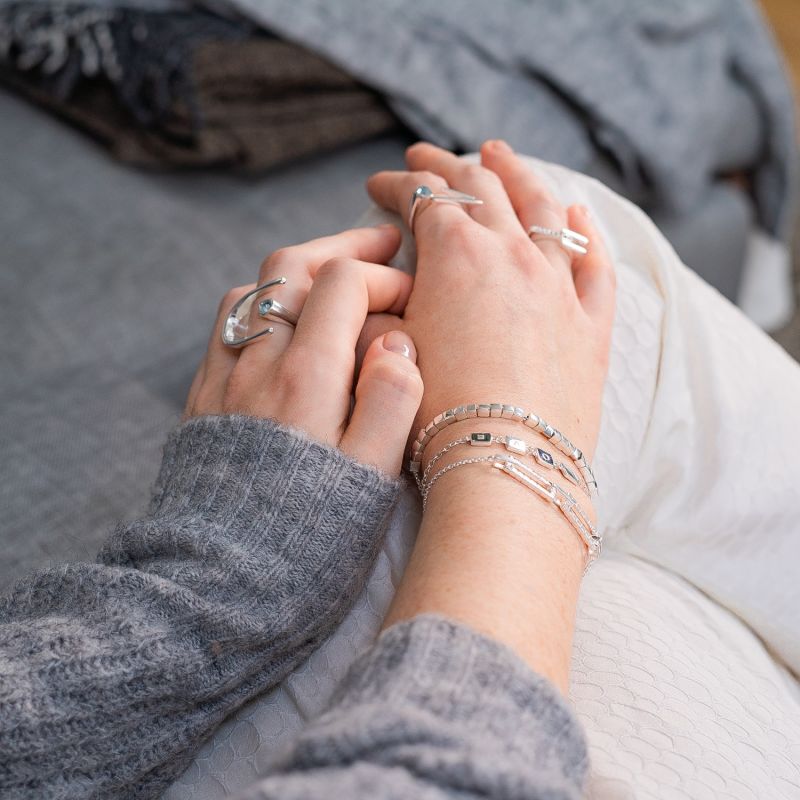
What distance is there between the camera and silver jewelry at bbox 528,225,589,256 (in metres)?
0.70

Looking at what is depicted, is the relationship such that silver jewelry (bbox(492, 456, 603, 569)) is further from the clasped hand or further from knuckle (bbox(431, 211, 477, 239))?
knuckle (bbox(431, 211, 477, 239))

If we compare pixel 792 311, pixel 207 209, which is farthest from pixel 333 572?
pixel 792 311

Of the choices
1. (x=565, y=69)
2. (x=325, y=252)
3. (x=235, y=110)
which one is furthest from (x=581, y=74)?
Answer: (x=325, y=252)

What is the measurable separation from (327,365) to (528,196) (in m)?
0.27

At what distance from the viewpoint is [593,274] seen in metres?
0.69

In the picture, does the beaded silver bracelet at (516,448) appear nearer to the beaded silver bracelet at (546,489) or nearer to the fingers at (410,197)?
the beaded silver bracelet at (546,489)

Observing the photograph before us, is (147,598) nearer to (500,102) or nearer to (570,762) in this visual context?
(570,762)

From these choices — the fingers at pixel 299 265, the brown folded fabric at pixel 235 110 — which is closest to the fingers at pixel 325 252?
the fingers at pixel 299 265

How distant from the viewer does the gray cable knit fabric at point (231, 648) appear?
14.5 inches

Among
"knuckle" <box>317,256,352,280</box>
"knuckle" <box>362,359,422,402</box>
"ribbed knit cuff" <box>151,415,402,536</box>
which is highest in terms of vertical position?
"knuckle" <box>317,256,352,280</box>

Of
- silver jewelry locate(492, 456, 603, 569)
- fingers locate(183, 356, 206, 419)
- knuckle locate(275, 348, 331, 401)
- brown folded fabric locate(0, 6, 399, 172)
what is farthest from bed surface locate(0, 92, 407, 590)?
silver jewelry locate(492, 456, 603, 569)

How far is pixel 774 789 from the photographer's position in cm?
48

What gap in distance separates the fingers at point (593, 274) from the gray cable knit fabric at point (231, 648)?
0.24m

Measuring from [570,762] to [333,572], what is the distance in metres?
0.18
